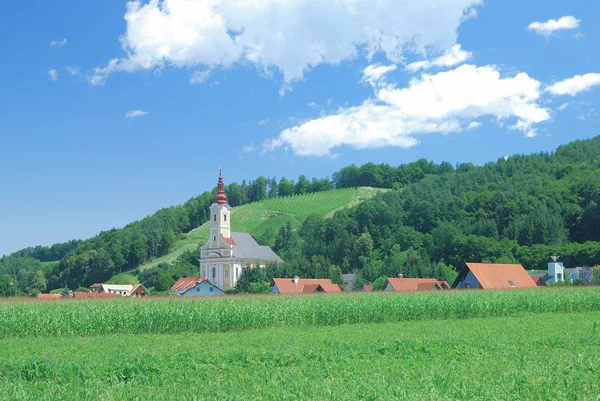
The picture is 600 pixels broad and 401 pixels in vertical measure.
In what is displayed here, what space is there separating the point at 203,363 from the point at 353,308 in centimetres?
1740

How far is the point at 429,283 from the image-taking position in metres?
65.0

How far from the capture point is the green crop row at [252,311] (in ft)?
82.3

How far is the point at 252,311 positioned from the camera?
2725cm

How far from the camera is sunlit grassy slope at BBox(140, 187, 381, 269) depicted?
16275 centimetres

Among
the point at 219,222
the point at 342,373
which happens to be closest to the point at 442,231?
the point at 219,222

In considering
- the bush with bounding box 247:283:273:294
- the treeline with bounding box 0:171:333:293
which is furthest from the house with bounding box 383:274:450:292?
the treeline with bounding box 0:171:333:293

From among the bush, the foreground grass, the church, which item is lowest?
the bush

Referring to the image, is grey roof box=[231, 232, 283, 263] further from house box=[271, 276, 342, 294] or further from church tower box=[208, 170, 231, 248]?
house box=[271, 276, 342, 294]

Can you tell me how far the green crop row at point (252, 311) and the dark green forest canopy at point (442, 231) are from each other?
52375 millimetres

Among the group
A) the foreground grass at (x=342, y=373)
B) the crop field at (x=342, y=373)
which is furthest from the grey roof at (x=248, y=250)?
the foreground grass at (x=342, y=373)

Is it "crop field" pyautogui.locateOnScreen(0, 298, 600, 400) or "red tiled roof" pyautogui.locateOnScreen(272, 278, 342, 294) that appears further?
"red tiled roof" pyautogui.locateOnScreen(272, 278, 342, 294)

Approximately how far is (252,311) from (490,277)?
35.9 meters

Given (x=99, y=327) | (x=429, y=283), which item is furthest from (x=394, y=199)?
(x=99, y=327)

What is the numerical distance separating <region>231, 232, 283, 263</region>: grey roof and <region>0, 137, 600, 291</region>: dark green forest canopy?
18.9 ft
